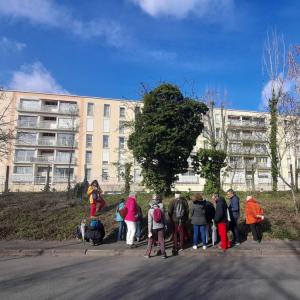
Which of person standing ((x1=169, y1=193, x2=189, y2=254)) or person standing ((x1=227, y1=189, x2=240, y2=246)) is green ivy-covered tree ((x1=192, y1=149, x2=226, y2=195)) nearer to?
person standing ((x1=227, y1=189, x2=240, y2=246))

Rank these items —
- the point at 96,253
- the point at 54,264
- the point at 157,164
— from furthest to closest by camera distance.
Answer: the point at 157,164, the point at 96,253, the point at 54,264

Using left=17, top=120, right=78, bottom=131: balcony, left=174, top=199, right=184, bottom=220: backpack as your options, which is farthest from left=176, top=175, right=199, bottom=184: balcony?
left=174, top=199, right=184, bottom=220: backpack

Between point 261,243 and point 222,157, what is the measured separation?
7.34m

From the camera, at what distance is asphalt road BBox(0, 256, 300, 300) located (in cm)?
616

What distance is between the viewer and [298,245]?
36.4 ft

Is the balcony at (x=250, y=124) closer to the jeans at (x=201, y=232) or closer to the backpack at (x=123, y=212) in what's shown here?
the jeans at (x=201, y=232)

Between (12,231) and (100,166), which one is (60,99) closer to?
(100,166)

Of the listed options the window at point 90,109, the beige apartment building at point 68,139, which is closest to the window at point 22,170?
the beige apartment building at point 68,139

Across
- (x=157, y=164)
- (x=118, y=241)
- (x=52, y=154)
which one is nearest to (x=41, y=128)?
(x=52, y=154)

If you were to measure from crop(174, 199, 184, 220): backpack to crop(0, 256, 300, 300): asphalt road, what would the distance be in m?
1.39

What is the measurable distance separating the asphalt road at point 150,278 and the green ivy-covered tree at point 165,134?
810 centimetres

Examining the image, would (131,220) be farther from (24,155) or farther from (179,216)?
(24,155)

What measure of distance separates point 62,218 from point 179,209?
6016 mm

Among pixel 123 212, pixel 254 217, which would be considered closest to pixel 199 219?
pixel 254 217
